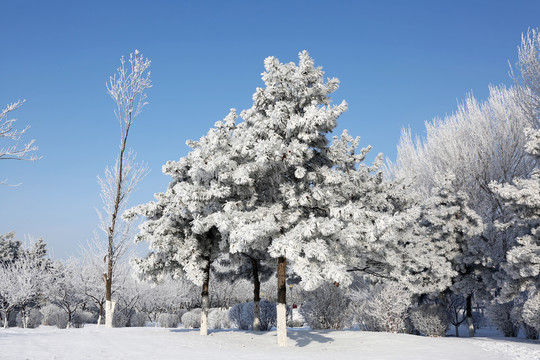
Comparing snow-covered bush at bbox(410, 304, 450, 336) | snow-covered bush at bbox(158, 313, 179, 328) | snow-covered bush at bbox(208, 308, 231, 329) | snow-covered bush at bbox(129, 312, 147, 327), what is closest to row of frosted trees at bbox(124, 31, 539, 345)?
snow-covered bush at bbox(410, 304, 450, 336)

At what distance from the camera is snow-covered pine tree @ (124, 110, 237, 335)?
42.0ft

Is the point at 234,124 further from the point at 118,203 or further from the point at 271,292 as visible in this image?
the point at 271,292

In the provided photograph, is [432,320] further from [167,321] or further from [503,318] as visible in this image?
[167,321]

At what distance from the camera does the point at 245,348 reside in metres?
11.4

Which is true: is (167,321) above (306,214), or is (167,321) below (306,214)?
below

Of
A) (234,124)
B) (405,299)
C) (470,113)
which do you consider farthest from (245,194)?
(470,113)

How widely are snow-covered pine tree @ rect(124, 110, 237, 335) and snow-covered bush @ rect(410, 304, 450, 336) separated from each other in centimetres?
954

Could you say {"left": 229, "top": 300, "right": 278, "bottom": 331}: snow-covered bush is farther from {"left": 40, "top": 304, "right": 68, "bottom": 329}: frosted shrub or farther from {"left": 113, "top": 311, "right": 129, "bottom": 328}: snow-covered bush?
{"left": 40, "top": 304, "right": 68, "bottom": 329}: frosted shrub

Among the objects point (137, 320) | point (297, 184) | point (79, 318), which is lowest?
point (137, 320)

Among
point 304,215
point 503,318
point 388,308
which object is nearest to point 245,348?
point 304,215

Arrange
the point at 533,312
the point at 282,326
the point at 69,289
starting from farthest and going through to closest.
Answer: the point at 69,289 → the point at 533,312 → the point at 282,326

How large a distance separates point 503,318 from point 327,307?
8.22 metres

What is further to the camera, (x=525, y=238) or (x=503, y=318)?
(x=503, y=318)

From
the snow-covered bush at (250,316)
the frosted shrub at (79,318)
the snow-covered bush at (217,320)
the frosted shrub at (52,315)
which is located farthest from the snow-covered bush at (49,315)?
the snow-covered bush at (250,316)
